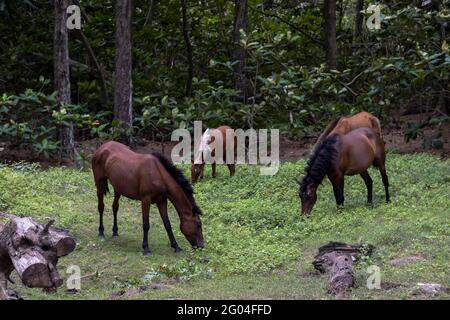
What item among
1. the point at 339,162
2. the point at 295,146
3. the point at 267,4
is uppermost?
the point at 267,4

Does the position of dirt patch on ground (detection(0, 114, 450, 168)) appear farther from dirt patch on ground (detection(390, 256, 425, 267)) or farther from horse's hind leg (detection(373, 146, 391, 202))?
dirt patch on ground (detection(390, 256, 425, 267))

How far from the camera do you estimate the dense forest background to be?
18.9 m

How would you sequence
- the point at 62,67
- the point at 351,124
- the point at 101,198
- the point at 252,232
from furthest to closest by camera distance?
the point at 62,67 → the point at 351,124 → the point at 101,198 → the point at 252,232

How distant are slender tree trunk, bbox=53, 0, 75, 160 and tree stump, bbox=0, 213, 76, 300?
33.2ft

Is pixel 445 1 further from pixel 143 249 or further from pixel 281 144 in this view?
pixel 143 249

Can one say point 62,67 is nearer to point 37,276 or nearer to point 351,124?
point 351,124

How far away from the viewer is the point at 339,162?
46.1 feet

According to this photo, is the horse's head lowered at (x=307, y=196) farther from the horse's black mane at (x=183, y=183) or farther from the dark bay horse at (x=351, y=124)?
the horse's black mane at (x=183, y=183)

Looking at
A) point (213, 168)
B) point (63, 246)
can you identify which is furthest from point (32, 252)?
point (213, 168)

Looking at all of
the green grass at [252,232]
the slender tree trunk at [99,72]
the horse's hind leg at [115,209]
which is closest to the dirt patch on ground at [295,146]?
the slender tree trunk at [99,72]

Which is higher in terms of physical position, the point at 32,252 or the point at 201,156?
the point at 201,156

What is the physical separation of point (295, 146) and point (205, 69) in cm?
500

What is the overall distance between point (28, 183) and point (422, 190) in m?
7.63
